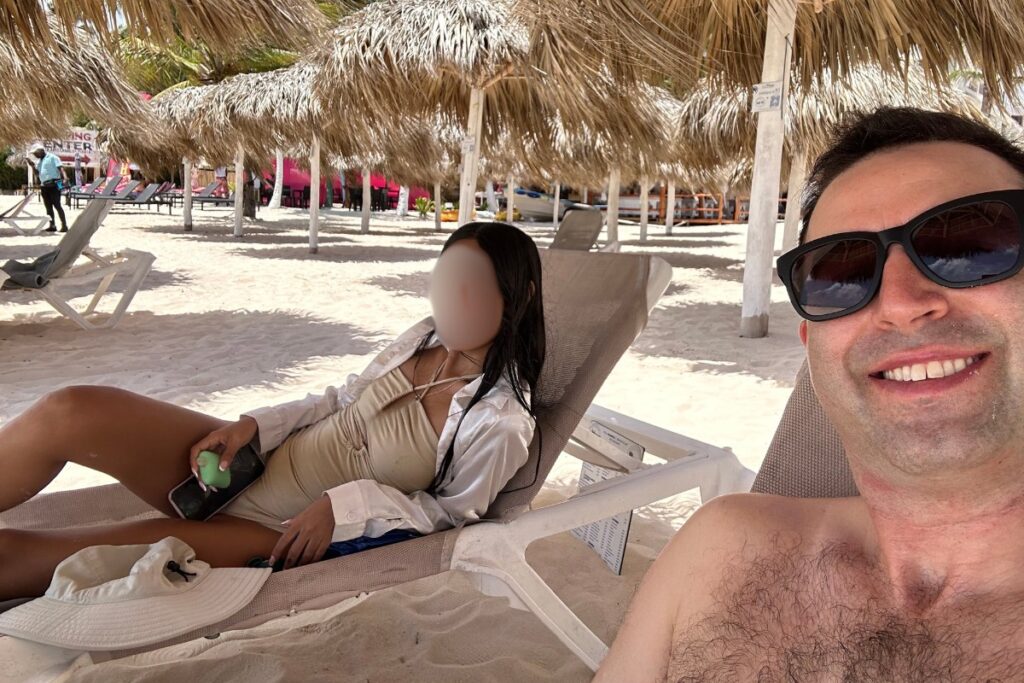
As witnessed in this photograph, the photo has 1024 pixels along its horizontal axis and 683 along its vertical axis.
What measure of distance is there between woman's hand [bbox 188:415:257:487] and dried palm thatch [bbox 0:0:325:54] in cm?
236

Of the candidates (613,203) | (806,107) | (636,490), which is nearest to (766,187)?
(636,490)

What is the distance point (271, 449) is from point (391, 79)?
23.1 feet

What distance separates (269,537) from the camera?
1.72 meters

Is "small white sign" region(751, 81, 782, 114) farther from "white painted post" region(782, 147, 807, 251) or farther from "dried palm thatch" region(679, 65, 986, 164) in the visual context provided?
"white painted post" region(782, 147, 807, 251)

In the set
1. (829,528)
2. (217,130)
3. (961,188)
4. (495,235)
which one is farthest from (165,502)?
(217,130)

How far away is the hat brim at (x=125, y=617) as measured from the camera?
1.28 metres

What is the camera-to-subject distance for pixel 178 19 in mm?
3666

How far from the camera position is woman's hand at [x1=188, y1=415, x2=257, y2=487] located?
1.81 meters

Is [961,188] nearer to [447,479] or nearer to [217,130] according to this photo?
[447,479]

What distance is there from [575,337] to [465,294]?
0.53 meters

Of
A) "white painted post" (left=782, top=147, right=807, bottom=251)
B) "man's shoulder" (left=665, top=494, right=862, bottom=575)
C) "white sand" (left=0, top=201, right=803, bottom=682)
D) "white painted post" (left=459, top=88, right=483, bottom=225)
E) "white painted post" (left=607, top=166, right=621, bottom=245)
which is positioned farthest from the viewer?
"white painted post" (left=607, top=166, right=621, bottom=245)

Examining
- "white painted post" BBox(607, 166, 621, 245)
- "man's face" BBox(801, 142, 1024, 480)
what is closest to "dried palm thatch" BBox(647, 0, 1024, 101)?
"man's face" BBox(801, 142, 1024, 480)

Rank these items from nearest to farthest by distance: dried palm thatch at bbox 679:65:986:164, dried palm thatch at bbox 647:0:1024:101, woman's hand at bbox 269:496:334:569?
woman's hand at bbox 269:496:334:569 < dried palm thatch at bbox 647:0:1024:101 < dried palm thatch at bbox 679:65:986:164

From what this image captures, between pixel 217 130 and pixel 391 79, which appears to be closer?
pixel 391 79
